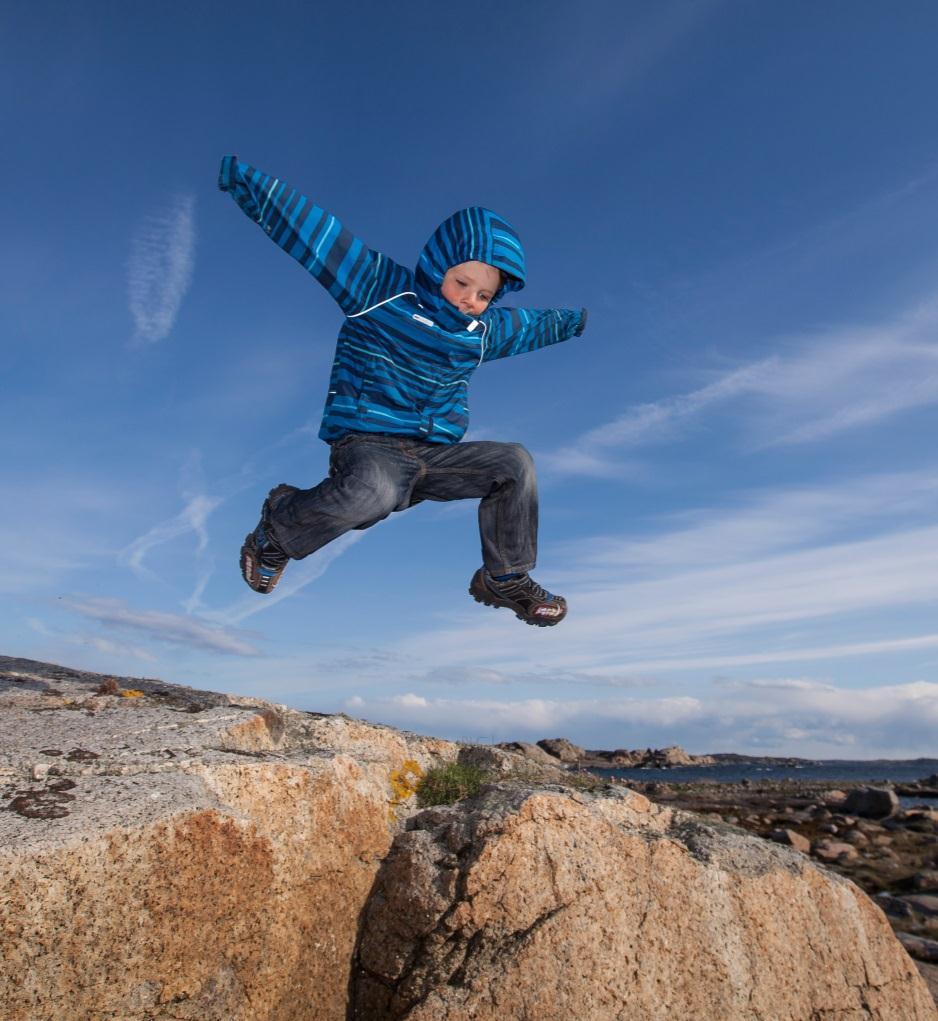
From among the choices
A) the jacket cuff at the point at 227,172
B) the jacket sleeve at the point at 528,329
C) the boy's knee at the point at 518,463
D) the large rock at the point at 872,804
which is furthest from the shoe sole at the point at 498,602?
the large rock at the point at 872,804

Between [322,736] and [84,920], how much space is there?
7.22ft

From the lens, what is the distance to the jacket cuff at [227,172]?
4.96 metres

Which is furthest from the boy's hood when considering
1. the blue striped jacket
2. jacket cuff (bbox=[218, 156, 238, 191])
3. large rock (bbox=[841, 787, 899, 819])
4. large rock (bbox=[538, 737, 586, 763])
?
large rock (bbox=[538, 737, 586, 763])

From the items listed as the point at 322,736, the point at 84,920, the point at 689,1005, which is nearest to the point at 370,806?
the point at 322,736

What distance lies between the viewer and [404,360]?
5250mm

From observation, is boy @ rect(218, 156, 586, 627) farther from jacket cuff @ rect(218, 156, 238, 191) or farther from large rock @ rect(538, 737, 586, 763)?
large rock @ rect(538, 737, 586, 763)

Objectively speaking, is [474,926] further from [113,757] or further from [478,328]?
[478,328]

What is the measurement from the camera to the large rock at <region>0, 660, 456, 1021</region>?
324 centimetres

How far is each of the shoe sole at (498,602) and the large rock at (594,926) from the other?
3.75 feet

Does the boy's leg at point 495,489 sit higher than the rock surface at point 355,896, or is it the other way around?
the boy's leg at point 495,489

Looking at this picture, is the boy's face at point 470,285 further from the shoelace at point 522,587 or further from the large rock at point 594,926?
the large rock at point 594,926

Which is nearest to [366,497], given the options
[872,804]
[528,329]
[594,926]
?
[528,329]

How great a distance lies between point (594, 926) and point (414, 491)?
108 inches

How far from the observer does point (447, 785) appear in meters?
5.48
